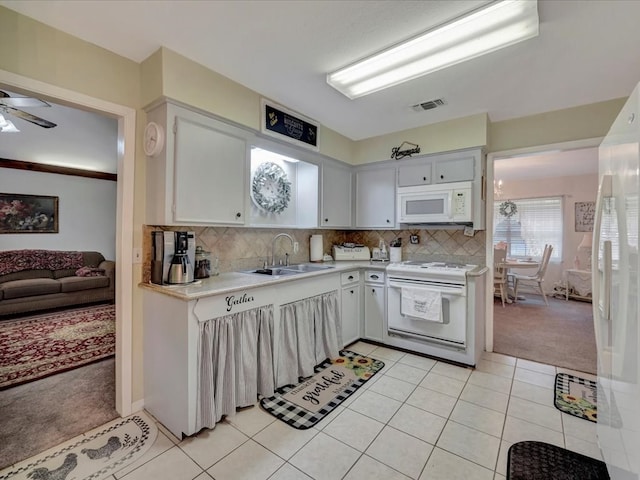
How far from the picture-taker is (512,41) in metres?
1.67

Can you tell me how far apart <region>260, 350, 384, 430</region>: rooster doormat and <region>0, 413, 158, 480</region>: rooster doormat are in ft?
2.59

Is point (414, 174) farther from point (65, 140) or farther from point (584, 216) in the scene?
point (65, 140)

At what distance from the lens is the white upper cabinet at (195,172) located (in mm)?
1964

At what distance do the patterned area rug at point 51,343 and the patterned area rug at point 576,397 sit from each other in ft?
13.3

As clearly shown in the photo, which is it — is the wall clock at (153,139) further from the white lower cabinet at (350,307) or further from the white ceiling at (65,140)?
the white ceiling at (65,140)

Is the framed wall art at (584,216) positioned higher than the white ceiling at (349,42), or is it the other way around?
the white ceiling at (349,42)

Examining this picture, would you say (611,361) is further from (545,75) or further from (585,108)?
(585,108)

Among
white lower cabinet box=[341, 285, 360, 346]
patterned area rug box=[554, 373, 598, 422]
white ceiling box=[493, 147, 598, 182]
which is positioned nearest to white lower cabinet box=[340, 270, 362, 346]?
white lower cabinet box=[341, 285, 360, 346]

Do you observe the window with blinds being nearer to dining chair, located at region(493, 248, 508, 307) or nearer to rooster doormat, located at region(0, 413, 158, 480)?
dining chair, located at region(493, 248, 508, 307)

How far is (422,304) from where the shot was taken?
2.82 m

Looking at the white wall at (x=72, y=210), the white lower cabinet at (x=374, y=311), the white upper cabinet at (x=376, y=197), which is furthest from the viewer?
the white wall at (x=72, y=210)

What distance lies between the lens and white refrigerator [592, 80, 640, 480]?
3.38 ft

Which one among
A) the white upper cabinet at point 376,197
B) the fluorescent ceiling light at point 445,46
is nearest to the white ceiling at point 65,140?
the white upper cabinet at point 376,197

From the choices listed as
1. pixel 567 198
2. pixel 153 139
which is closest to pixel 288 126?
pixel 153 139
